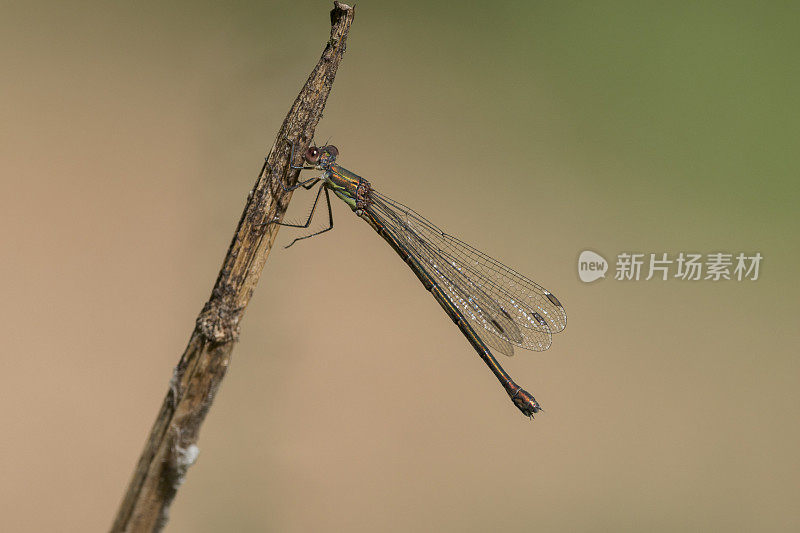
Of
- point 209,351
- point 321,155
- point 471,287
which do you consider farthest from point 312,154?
point 471,287

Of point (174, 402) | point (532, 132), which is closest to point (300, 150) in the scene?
point (174, 402)

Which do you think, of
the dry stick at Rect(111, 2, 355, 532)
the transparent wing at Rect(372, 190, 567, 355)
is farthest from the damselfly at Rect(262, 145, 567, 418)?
the dry stick at Rect(111, 2, 355, 532)

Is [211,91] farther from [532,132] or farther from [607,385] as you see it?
[607,385]

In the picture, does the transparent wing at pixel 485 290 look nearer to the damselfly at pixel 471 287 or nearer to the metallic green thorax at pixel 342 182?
the damselfly at pixel 471 287

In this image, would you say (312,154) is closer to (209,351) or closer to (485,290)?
(209,351)

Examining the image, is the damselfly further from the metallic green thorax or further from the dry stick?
the dry stick

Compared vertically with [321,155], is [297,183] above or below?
below

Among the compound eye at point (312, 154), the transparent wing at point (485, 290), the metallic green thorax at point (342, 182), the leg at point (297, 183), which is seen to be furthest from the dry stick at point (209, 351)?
the transparent wing at point (485, 290)
